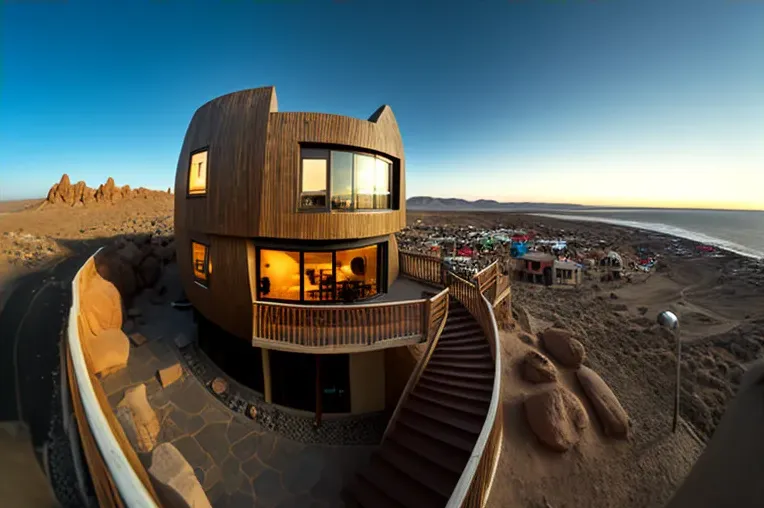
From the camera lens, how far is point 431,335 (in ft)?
29.0

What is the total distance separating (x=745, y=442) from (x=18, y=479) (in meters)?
8.18

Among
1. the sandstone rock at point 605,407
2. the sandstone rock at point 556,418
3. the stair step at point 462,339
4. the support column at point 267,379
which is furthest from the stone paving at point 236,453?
the sandstone rock at point 605,407

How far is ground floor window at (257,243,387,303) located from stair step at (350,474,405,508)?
16.5 feet

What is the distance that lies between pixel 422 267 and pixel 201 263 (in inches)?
348

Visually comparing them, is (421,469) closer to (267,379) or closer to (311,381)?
(311,381)

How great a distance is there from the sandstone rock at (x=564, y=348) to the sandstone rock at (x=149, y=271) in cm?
2015

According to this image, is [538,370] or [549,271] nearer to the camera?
[538,370]

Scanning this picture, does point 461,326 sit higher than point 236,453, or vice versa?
point 461,326

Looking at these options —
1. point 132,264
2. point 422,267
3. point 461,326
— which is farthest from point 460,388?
point 132,264

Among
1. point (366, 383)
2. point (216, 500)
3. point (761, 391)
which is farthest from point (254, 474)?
point (761, 391)

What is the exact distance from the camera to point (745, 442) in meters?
3.59

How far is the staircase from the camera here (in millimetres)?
6418

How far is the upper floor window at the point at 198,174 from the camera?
9775mm

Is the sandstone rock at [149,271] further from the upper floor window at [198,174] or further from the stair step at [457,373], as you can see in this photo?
the stair step at [457,373]
